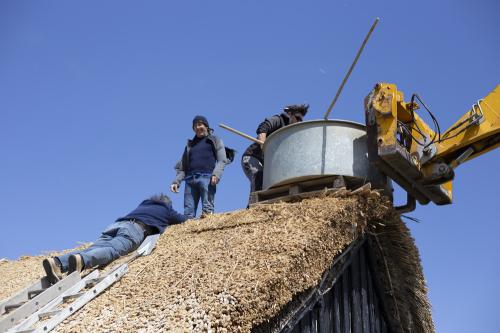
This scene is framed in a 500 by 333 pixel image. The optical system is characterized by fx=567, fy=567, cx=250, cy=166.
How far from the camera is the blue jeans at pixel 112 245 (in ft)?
16.7

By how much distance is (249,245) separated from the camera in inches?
179

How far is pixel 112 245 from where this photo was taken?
543 centimetres

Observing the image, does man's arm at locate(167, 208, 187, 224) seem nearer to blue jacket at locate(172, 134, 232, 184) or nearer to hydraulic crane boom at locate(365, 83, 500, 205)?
blue jacket at locate(172, 134, 232, 184)

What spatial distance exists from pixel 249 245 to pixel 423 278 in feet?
7.80

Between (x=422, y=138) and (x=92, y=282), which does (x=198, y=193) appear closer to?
(x=92, y=282)

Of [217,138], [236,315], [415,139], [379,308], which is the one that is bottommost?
[236,315]

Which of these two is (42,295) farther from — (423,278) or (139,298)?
(423,278)

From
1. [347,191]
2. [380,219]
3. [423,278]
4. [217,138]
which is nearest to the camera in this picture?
[347,191]

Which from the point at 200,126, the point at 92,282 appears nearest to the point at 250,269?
the point at 92,282

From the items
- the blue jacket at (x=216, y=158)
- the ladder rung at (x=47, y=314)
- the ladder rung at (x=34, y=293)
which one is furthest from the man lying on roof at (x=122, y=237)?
the blue jacket at (x=216, y=158)

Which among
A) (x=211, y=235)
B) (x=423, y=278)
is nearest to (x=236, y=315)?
(x=211, y=235)

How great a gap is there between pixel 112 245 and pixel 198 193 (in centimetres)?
222

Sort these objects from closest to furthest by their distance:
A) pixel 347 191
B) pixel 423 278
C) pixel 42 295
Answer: pixel 42 295
pixel 347 191
pixel 423 278

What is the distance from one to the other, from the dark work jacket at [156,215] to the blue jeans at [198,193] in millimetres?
940
